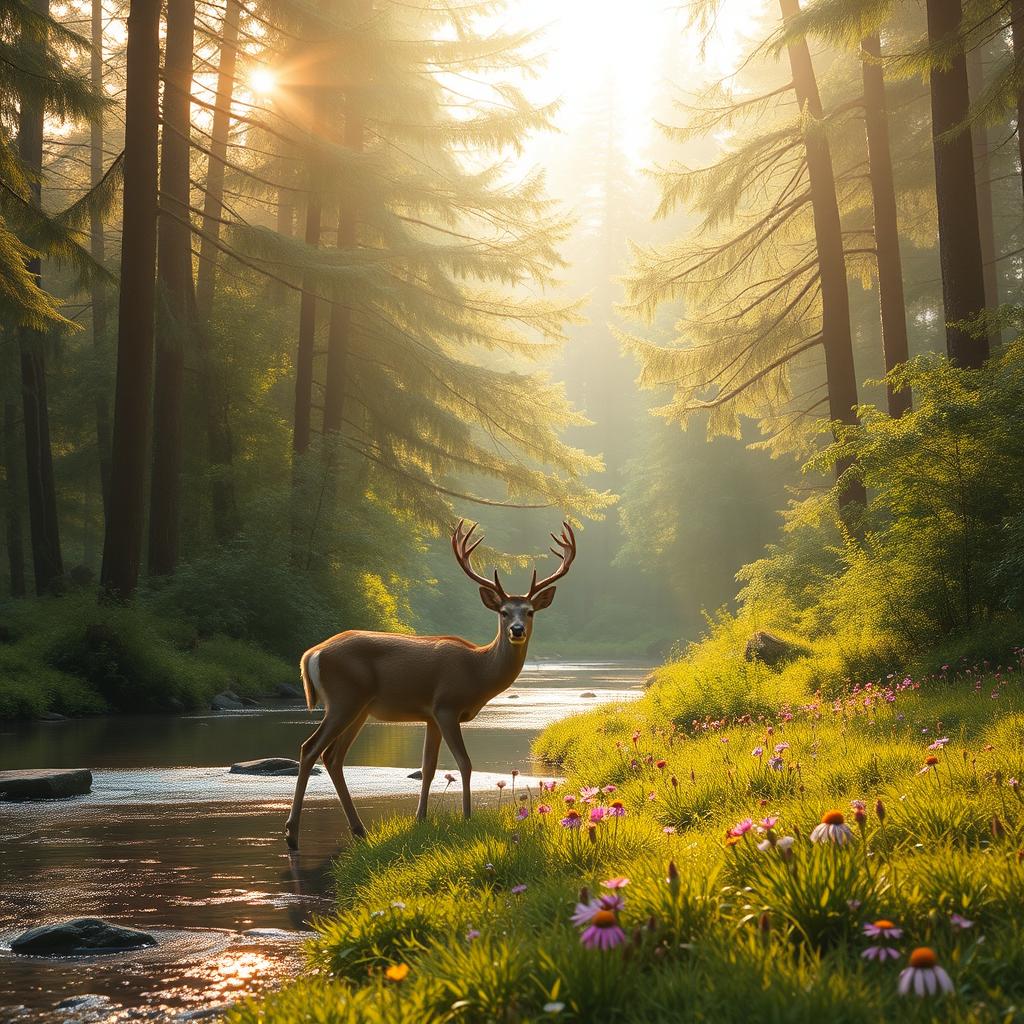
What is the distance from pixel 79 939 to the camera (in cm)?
595

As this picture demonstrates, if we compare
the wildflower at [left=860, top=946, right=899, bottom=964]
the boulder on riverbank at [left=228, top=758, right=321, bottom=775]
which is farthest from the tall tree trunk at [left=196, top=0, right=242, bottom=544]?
the wildflower at [left=860, top=946, right=899, bottom=964]

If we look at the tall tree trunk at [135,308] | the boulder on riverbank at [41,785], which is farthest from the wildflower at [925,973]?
the tall tree trunk at [135,308]

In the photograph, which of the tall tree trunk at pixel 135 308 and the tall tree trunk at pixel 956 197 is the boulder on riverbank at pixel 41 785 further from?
the tall tree trunk at pixel 135 308

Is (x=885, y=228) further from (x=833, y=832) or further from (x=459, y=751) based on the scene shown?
(x=833, y=832)

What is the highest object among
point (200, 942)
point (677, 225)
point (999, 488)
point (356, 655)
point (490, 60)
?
point (677, 225)

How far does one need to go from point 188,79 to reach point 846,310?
1452cm

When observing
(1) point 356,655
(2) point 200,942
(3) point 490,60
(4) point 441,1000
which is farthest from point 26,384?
(4) point 441,1000

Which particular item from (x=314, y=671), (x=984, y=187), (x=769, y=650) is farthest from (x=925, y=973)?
(x=984, y=187)

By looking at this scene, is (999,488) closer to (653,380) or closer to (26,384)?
(653,380)

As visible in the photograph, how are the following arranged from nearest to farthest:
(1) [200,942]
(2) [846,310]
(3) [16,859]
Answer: (1) [200,942], (3) [16,859], (2) [846,310]

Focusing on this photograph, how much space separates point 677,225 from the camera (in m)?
75.6

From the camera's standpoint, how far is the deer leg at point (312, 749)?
8938 mm

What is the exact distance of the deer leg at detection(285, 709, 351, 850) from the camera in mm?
8938

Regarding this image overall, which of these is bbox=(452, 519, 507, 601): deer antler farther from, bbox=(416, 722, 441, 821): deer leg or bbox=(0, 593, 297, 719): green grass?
bbox=(0, 593, 297, 719): green grass
